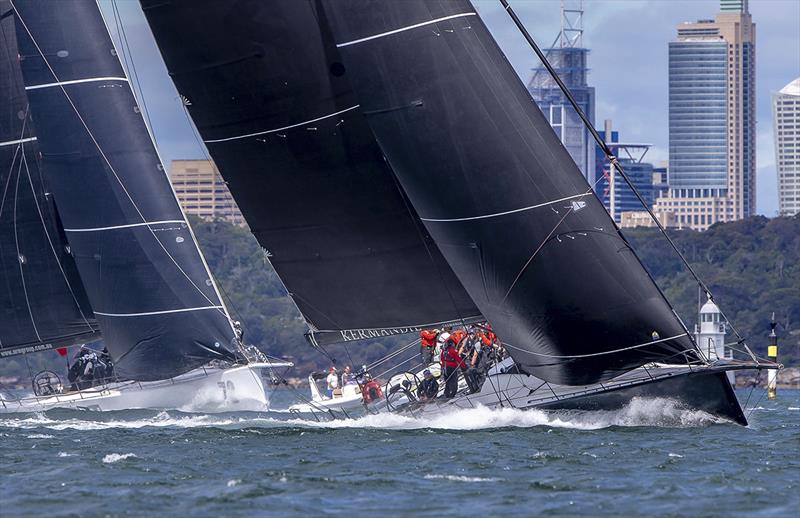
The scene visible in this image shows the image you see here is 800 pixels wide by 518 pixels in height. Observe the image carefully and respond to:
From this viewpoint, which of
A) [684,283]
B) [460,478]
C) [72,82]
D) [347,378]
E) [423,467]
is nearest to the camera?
[460,478]

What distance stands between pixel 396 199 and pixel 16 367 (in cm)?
6712

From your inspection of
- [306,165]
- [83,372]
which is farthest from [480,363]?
[83,372]

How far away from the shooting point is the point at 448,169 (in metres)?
25.3

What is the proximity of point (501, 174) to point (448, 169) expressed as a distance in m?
0.77

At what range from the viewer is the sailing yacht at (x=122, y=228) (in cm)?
3628

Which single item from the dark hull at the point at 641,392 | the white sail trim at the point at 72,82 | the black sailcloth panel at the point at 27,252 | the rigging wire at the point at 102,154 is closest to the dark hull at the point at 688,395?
the dark hull at the point at 641,392

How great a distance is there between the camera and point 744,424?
2633 centimetres

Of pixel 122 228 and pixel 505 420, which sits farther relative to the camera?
pixel 122 228

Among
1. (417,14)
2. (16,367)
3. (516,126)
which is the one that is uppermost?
(417,14)

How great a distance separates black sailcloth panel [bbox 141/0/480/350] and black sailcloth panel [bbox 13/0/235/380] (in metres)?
7.75

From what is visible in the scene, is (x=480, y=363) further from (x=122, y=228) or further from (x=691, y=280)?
(x=691, y=280)

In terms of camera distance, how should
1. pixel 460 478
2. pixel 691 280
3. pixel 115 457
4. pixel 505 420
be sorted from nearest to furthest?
pixel 460 478 → pixel 115 457 → pixel 505 420 → pixel 691 280

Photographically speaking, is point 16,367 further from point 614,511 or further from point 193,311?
point 614,511

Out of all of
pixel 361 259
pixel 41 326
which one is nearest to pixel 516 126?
pixel 361 259
